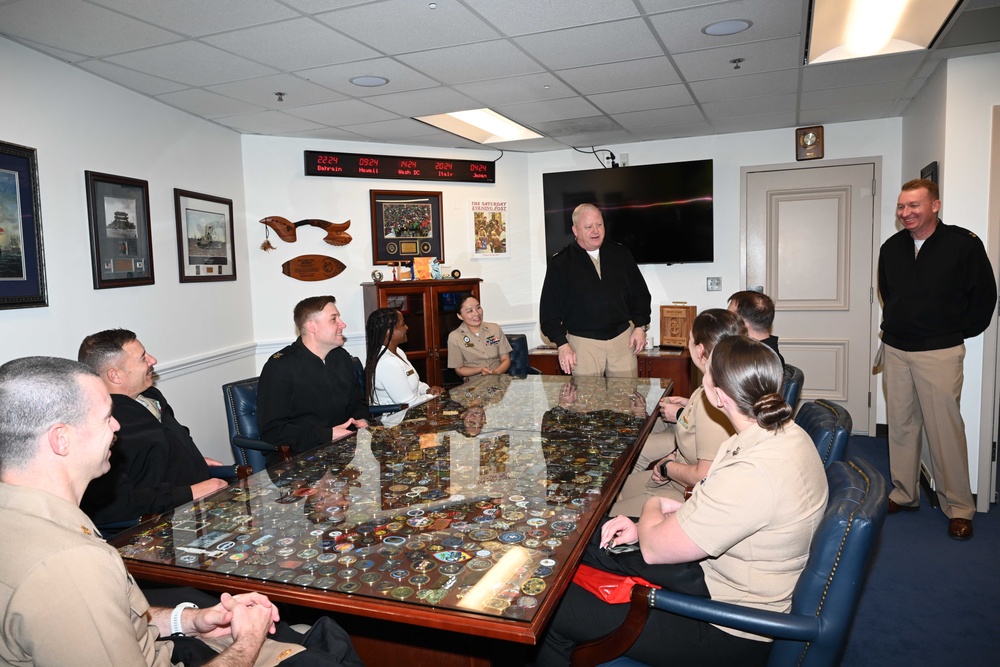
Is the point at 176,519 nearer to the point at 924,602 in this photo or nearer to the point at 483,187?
the point at 924,602

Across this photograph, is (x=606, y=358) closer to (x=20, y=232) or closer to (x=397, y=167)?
(x=397, y=167)

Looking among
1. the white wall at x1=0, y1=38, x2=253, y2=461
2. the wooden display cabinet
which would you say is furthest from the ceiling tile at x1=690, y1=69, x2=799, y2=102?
the white wall at x1=0, y1=38, x2=253, y2=461

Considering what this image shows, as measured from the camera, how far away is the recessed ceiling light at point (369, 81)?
4.07 meters

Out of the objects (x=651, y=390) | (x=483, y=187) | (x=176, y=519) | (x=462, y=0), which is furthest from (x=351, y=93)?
(x=176, y=519)

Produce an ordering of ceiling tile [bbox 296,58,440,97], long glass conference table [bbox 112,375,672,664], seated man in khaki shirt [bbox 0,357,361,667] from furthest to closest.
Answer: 1. ceiling tile [bbox 296,58,440,97]
2. long glass conference table [bbox 112,375,672,664]
3. seated man in khaki shirt [bbox 0,357,361,667]

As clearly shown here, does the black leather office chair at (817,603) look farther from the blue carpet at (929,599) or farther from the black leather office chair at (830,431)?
the blue carpet at (929,599)

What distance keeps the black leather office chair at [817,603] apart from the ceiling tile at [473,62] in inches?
114

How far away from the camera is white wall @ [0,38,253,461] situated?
135 inches

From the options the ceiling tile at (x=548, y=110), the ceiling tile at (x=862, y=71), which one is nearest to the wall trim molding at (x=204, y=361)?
the ceiling tile at (x=548, y=110)

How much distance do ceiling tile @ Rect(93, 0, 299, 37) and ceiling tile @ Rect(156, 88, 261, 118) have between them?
3.84 feet

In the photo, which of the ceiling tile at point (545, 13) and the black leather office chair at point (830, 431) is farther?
the ceiling tile at point (545, 13)

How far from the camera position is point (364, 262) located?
6109 millimetres

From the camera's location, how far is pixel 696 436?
2.49 metres

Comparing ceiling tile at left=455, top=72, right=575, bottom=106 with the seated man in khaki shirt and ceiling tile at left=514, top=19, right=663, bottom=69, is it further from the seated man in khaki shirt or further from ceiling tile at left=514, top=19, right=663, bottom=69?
the seated man in khaki shirt
